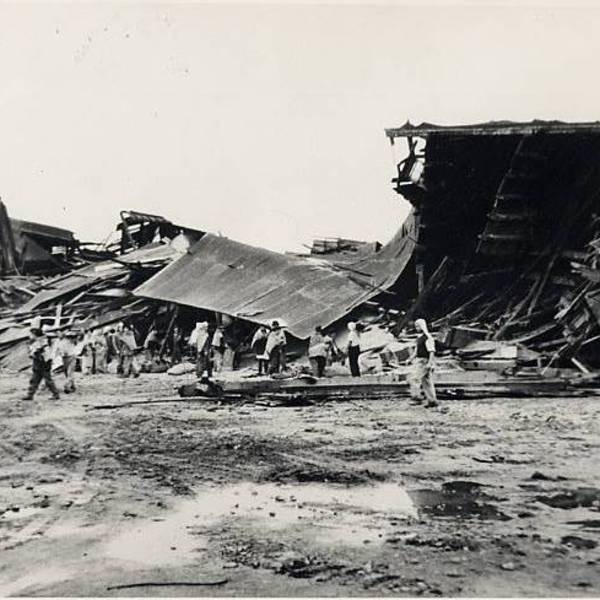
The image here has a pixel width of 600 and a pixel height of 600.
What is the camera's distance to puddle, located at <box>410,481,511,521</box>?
→ 516cm

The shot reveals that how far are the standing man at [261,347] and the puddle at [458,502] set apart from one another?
8.88 meters

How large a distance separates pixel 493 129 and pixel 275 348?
5.26 metres

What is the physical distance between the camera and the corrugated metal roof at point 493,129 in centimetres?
1174

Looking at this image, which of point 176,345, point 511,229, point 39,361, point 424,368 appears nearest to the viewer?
point 424,368

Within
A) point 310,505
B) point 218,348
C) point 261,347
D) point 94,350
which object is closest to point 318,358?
point 261,347

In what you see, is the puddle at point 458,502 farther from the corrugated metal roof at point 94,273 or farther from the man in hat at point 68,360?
the corrugated metal roof at point 94,273

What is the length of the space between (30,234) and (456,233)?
12784mm

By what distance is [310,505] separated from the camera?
18.0 feet

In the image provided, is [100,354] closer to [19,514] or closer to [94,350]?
[94,350]

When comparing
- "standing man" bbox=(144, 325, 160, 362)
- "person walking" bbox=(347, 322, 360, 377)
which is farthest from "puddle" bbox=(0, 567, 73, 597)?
"standing man" bbox=(144, 325, 160, 362)

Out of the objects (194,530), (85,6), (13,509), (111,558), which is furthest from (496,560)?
(85,6)

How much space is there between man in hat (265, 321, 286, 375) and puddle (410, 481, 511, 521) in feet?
27.2

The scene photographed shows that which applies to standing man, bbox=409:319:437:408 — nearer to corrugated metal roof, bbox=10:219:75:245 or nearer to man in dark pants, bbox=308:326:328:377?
man in dark pants, bbox=308:326:328:377

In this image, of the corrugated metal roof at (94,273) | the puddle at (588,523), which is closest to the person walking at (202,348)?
the corrugated metal roof at (94,273)
